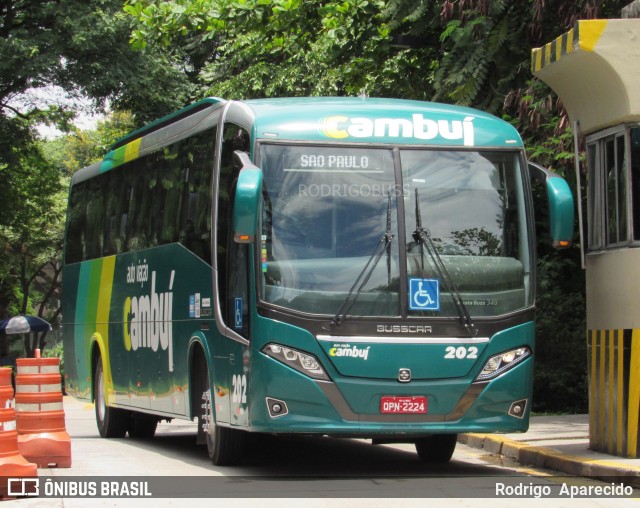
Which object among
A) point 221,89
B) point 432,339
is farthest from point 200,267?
point 221,89

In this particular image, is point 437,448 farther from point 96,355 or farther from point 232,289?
point 96,355

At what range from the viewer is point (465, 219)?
1133 cm

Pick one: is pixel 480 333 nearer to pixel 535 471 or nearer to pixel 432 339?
pixel 432 339

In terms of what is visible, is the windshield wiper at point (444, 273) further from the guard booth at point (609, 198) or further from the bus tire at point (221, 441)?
the bus tire at point (221, 441)

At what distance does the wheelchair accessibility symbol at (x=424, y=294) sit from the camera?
36.1 ft

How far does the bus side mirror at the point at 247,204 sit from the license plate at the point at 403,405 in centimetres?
186

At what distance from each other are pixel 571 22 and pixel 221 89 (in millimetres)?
16410

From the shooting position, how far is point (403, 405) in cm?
1090

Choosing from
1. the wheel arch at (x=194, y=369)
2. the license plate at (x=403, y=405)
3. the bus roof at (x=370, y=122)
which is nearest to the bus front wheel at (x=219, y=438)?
the wheel arch at (x=194, y=369)

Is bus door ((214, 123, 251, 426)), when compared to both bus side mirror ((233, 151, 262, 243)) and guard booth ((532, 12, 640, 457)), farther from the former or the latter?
guard booth ((532, 12, 640, 457))

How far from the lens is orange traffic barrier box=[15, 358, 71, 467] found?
1198 cm

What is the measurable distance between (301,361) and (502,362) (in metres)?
1.85

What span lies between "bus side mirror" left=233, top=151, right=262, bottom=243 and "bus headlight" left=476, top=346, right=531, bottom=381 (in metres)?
2.41

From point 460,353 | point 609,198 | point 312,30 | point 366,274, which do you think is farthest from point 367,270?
point 312,30
